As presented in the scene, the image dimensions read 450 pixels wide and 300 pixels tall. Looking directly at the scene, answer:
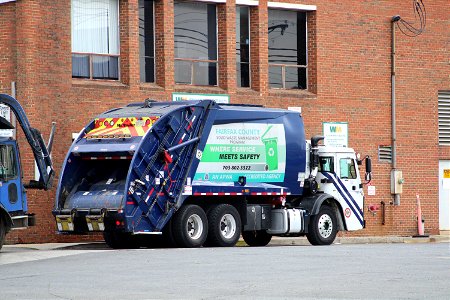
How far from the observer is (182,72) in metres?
33.0

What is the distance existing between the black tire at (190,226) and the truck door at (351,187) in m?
4.95

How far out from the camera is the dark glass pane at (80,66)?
30.8 metres

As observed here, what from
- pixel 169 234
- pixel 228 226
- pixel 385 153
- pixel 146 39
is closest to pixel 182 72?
pixel 146 39

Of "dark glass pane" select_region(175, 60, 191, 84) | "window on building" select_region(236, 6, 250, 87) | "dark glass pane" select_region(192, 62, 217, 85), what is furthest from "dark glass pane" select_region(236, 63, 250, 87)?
"dark glass pane" select_region(175, 60, 191, 84)

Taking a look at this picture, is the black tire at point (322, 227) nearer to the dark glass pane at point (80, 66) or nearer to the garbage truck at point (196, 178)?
the garbage truck at point (196, 178)

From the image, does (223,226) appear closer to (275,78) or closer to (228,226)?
(228,226)

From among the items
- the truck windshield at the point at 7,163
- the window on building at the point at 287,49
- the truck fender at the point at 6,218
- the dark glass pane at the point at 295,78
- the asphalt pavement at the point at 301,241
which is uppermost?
the window on building at the point at 287,49

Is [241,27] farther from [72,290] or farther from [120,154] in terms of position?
[72,290]

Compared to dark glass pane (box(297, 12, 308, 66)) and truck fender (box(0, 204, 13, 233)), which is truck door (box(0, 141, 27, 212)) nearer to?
truck fender (box(0, 204, 13, 233))

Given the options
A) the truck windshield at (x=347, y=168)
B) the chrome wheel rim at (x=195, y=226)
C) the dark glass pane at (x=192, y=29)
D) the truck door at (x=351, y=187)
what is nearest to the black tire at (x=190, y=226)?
the chrome wheel rim at (x=195, y=226)

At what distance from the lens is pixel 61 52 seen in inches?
1189

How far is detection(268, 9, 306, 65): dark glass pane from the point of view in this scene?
34.9 m

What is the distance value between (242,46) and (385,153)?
619cm

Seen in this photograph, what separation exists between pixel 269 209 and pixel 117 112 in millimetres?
4453
